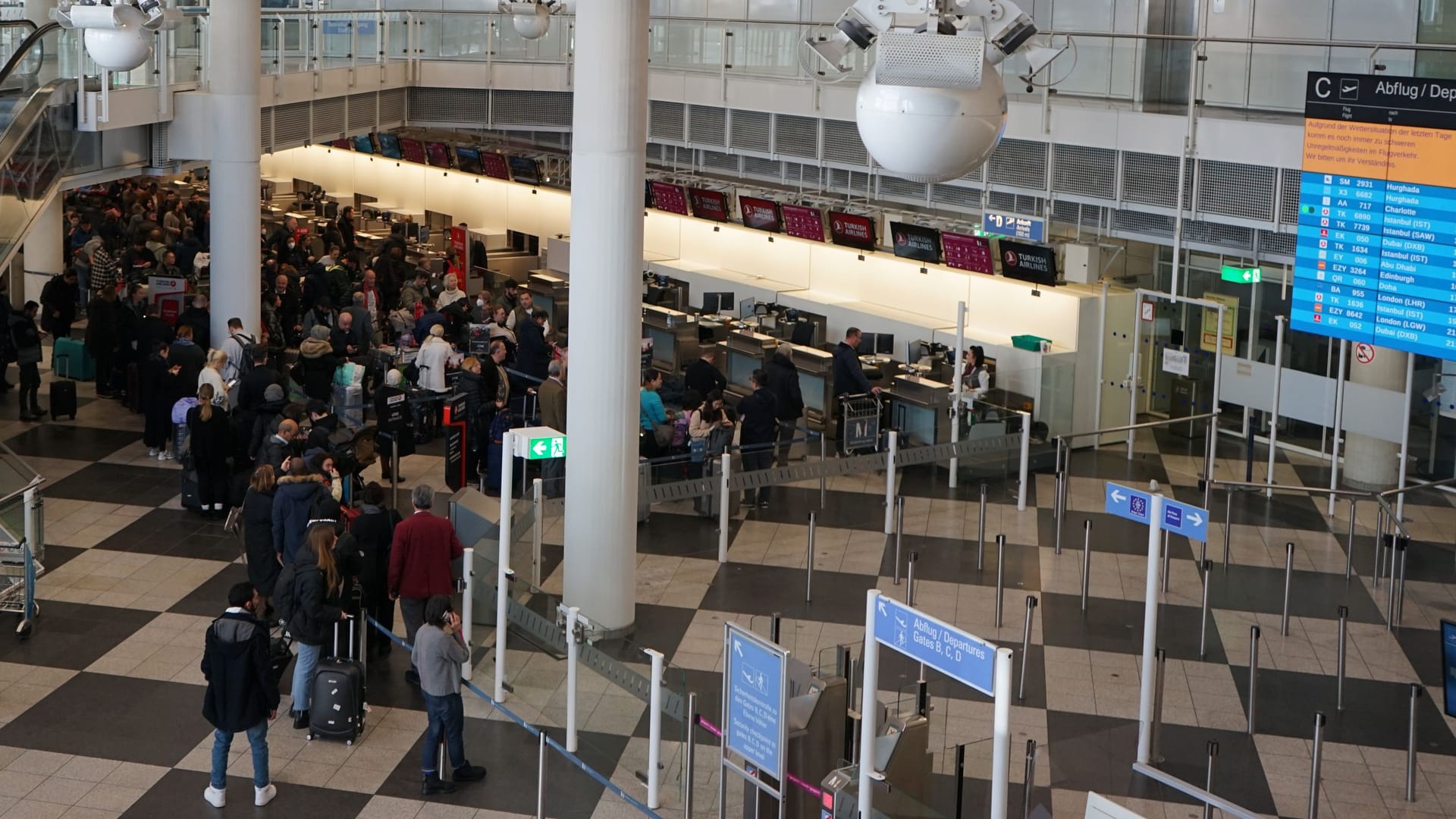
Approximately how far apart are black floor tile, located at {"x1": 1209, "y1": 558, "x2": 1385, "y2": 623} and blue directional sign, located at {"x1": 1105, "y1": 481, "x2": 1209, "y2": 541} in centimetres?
341

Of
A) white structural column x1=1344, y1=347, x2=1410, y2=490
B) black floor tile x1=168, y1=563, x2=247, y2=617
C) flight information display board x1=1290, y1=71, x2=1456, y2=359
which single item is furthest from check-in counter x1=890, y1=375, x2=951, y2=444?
black floor tile x1=168, y1=563, x2=247, y2=617

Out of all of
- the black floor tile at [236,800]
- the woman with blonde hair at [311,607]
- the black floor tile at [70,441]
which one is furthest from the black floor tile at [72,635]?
the black floor tile at [70,441]

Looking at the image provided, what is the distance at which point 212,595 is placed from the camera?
11875mm

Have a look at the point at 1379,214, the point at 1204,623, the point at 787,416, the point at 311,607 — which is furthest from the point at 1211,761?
the point at 787,416

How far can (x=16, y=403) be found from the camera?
17656 millimetres

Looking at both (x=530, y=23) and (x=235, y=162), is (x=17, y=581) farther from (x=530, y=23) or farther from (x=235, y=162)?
(x=530, y=23)

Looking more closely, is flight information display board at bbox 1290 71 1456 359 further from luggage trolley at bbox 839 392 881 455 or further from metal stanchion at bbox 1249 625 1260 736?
luggage trolley at bbox 839 392 881 455

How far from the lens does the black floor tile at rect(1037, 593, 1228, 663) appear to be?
37.8 feet

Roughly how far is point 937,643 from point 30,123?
34.1 ft

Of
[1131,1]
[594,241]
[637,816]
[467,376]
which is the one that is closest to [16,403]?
[467,376]

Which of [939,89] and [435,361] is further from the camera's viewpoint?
[435,361]

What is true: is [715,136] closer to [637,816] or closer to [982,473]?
[982,473]

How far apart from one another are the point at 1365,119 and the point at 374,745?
29.9 feet

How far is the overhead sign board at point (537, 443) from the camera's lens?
995cm
